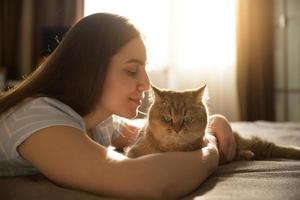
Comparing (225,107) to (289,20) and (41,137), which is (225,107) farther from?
(41,137)

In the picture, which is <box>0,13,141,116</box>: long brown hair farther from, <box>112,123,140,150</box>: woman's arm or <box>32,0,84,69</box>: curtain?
<box>32,0,84,69</box>: curtain

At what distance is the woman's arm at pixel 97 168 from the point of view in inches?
31.4

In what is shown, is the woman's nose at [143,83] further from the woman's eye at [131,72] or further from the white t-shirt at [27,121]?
the white t-shirt at [27,121]

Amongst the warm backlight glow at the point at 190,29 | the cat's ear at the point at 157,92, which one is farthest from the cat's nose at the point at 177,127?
the warm backlight glow at the point at 190,29

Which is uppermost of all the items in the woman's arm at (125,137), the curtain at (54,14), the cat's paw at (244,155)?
the curtain at (54,14)

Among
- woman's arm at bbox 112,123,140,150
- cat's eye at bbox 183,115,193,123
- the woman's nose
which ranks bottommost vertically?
woman's arm at bbox 112,123,140,150

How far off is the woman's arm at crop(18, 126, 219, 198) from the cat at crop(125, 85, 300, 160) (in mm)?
391

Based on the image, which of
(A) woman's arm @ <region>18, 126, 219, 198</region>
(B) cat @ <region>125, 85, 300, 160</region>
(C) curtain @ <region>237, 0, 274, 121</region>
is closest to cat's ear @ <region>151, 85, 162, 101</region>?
(B) cat @ <region>125, 85, 300, 160</region>

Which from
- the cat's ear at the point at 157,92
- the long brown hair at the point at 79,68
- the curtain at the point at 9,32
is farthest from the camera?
the curtain at the point at 9,32

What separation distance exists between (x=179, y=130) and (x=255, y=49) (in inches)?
98.0

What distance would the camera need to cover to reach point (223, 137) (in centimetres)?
129

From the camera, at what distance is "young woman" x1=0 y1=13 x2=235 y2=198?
811mm

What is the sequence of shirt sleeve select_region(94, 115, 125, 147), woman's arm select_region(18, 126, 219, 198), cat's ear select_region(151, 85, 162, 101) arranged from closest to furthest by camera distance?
1. woman's arm select_region(18, 126, 219, 198)
2. shirt sleeve select_region(94, 115, 125, 147)
3. cat's ear select_region(151, 85, 162, 101)

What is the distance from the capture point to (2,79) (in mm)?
2975
